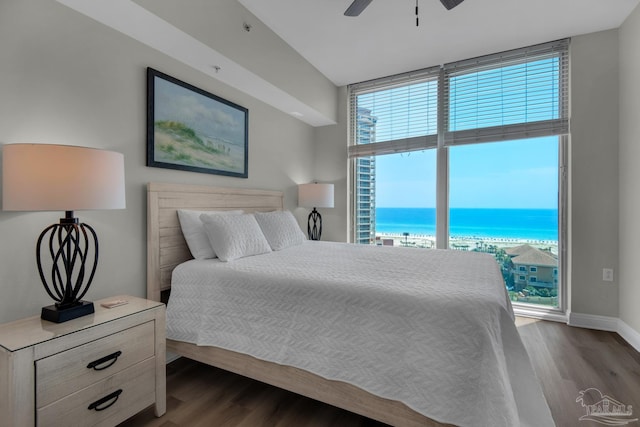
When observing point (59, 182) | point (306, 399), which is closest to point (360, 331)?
point (306, 399)

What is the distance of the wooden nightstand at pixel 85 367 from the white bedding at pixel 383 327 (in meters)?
0.33

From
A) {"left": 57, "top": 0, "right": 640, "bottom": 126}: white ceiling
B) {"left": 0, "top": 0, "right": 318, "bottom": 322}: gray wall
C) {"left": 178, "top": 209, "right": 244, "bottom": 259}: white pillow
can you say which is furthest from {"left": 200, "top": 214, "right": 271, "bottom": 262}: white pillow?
{"left": 57, "top": 0, "right": 640, "bottom": 126}: white ceiling

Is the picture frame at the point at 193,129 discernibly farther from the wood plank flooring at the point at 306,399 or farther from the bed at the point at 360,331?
the wood plank flooring at the point at 306,399

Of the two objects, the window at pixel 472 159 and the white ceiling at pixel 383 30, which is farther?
the window at pixel 472 159

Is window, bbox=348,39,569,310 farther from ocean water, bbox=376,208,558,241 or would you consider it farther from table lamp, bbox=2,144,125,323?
table lamp, bbox=2,144,125,323

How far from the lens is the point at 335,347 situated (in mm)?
1507

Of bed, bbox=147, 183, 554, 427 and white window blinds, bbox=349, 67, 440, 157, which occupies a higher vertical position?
white window blinds, bbox=349, 67, 440, 157

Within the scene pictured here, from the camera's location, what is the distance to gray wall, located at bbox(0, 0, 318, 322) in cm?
152

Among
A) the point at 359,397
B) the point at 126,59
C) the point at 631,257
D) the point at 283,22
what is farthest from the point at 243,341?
the point at 631,257

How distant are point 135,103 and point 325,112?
2.27 metres

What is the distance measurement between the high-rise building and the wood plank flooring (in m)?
2.18

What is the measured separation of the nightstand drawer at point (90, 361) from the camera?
1.22 m

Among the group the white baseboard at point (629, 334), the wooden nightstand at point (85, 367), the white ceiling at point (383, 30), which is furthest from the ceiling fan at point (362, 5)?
the white baseboard at point (629, 334)

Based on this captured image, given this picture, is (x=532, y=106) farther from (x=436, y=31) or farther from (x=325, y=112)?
(x=325, y=112)
